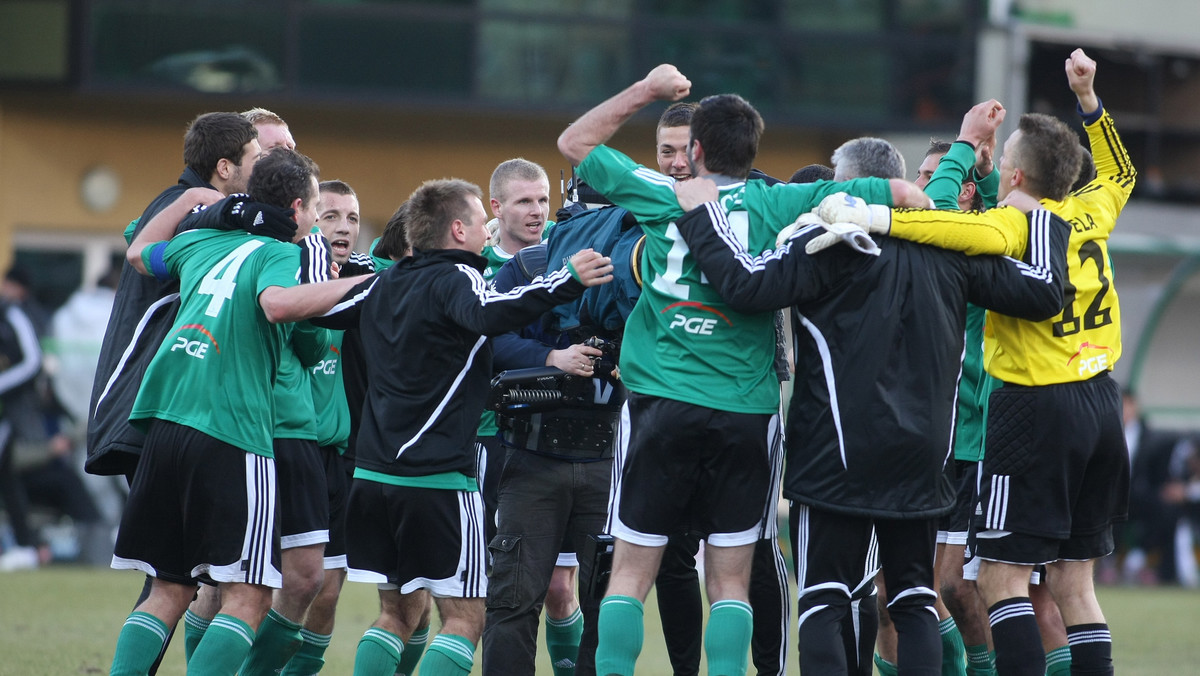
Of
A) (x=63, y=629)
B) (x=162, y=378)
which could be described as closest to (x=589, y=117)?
(x=162, y=378)

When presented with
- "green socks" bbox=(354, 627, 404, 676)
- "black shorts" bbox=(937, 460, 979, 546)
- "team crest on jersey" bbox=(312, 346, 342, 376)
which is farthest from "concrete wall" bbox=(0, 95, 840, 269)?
"green socks" bbox=(354, 627, 404, 676)

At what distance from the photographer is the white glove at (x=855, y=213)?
5.00 m

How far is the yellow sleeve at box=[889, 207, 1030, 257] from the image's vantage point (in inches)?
201

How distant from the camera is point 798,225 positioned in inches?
200

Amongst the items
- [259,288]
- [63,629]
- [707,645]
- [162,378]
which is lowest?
[63,629]

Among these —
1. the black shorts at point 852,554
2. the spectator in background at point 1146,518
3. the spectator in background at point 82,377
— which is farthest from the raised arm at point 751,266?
the spectator in background at point 1146,518

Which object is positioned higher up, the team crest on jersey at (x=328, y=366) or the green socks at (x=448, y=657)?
the team crest on jersey at (x=328, y=366)

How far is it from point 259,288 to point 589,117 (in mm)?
1376

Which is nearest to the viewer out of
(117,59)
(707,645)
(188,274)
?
(707,645)

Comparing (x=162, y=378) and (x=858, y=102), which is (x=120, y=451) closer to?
(x=162, y=378)

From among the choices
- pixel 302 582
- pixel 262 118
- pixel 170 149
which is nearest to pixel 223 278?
pixel 302 582

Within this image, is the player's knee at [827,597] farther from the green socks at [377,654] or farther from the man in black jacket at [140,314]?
the man in black jacket at [140,314]

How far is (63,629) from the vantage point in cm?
901

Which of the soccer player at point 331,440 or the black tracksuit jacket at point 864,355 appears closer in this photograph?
the black tracksuit jacket at point 864,355
